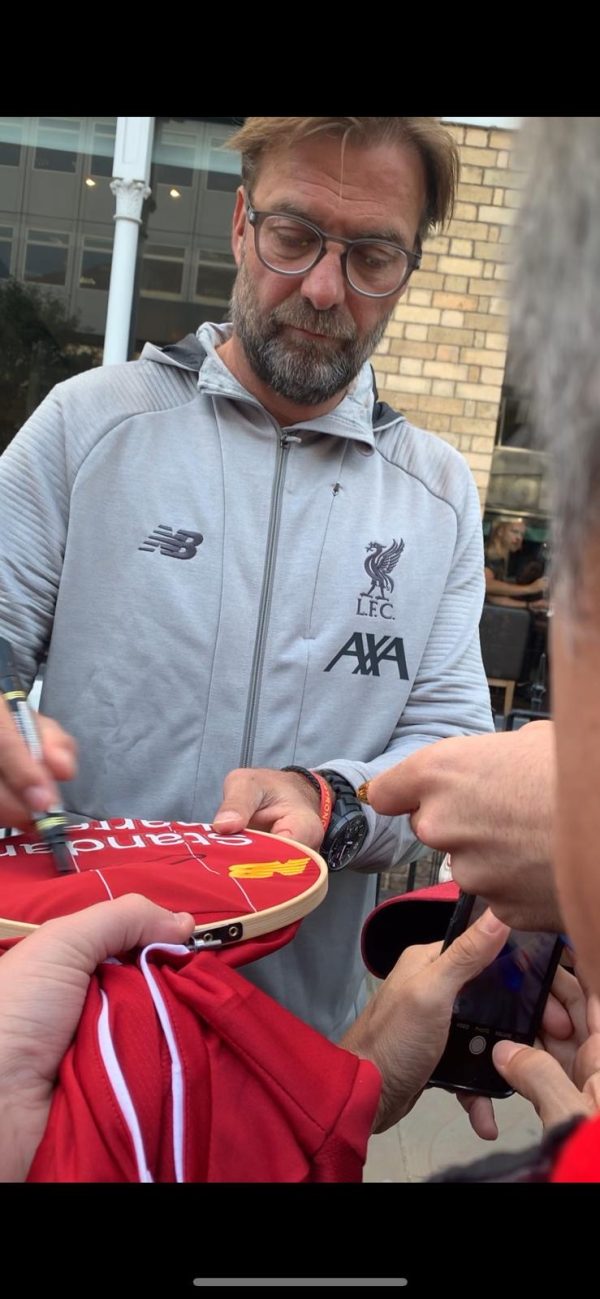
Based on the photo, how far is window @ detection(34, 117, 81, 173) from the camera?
138 inches

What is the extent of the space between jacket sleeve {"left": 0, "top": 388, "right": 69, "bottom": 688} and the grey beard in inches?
11.7

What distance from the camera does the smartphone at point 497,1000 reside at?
0.94m

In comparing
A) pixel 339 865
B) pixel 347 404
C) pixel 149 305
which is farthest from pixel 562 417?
pixel 149 305

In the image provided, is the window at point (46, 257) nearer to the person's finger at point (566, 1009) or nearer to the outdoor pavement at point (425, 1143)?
the outdoor pavement at point (425, 1143)

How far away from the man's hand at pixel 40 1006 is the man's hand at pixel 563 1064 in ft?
1.21

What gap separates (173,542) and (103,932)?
70 cm

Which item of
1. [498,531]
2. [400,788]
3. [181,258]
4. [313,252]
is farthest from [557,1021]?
[498,531]

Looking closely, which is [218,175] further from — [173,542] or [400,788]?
[400,788]

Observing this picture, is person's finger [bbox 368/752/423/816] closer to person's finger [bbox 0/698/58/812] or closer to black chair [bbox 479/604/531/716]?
person's finger [bbox 0/698/58/812]

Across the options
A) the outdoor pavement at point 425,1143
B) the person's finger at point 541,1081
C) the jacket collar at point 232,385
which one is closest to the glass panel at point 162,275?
the jacket collar at point 232,385

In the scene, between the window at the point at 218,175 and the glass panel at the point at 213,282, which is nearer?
the window at the point at 218,175

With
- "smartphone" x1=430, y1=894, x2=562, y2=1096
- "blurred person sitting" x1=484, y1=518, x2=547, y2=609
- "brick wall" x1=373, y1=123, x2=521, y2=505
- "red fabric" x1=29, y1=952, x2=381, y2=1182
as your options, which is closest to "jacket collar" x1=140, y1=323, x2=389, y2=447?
"smartphone" x1=430, y1=894, x2=562, y2=1096

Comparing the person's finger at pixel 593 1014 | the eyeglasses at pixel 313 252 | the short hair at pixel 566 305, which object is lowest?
the person's finger at pixel 593 1014
